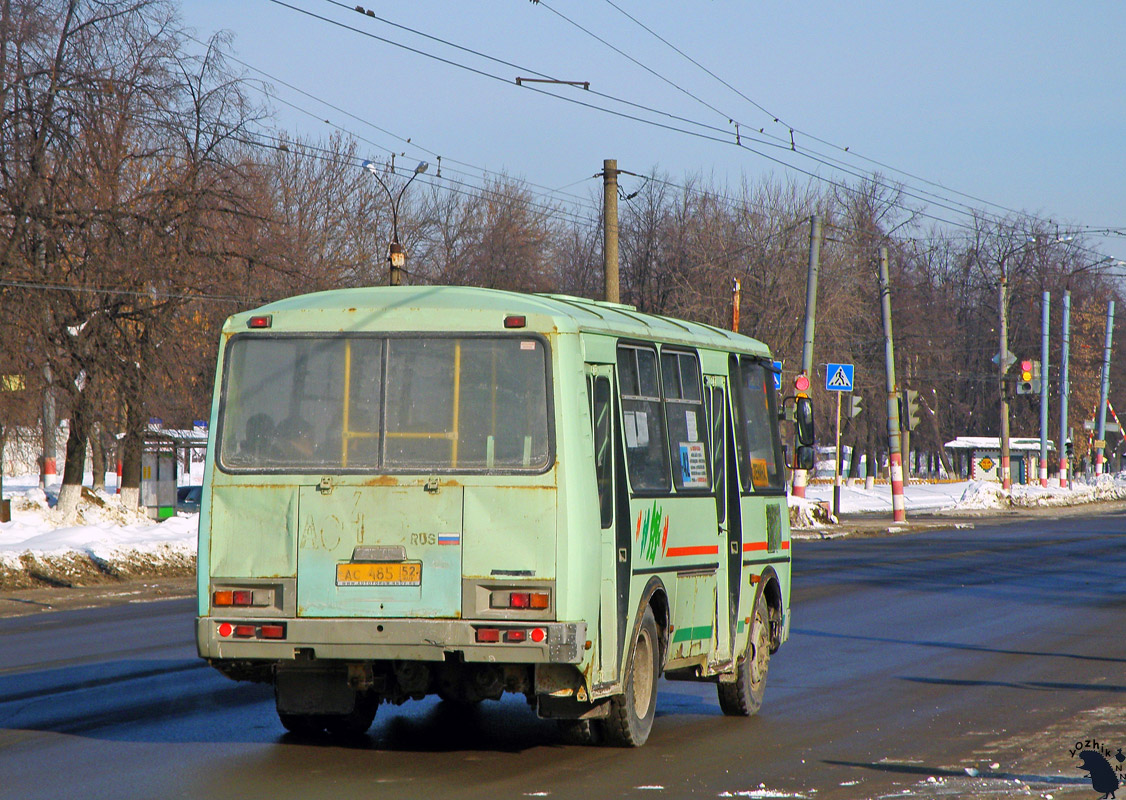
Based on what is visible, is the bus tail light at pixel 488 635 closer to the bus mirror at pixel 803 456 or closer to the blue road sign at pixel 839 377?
the bus mirror at pixel 803 456

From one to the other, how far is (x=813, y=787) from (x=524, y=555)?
192 centimetres

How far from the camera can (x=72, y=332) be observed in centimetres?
2825

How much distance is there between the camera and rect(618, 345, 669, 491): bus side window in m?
8.59

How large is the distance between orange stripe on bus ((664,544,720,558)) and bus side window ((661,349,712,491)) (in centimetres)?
38

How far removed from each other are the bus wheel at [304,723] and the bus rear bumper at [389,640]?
43.1 inches

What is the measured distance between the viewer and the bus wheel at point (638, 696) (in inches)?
332

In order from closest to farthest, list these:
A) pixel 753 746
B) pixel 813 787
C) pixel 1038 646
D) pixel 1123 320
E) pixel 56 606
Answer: pixel 813 787
pixel 753 746
pixel 1038 646
pixel 56 606
pixel 1123 320

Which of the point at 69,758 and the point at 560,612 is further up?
the point at 560,612

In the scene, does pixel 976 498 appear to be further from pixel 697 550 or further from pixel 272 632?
pixel 272 632

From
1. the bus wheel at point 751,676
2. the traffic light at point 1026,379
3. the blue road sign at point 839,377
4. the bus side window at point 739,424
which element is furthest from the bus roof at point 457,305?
the traffic light at point 1026,379

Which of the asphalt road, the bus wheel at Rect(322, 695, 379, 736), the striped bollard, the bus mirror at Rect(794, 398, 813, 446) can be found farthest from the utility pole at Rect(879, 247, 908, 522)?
the bus wheel at Rect(322, 695, 379, 736)

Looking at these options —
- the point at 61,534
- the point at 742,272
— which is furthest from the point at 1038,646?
the point at 742,272

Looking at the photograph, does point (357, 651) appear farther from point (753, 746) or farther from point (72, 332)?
point (72, 332)

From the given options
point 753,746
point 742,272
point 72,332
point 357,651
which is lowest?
point 753,746
